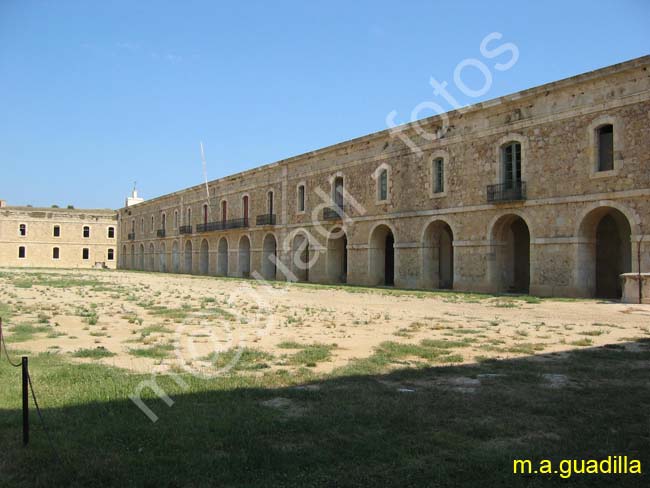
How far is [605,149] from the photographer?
55.2 ft

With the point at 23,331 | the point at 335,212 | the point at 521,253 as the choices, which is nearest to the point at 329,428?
the point at 23,331

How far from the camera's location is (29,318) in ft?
35.4

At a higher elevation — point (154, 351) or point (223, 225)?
point (223, 225)

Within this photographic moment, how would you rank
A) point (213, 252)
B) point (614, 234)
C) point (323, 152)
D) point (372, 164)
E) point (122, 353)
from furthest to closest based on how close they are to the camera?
point (213, 252) → point (323, 152) → point (372, 164) → point (614, 234) → point (122, 353)

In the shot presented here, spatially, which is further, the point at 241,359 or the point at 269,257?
the point at 269,257

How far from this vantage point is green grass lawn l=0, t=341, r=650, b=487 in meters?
3.17

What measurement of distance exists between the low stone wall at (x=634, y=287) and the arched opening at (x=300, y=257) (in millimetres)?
18098

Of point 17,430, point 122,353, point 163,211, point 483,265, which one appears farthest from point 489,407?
point 163,211

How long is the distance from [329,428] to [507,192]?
54.5 feet

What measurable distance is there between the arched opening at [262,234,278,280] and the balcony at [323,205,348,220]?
22.3 ft

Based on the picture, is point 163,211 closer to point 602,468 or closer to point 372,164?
point 372,164

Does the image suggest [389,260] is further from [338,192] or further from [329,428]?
[329,428]

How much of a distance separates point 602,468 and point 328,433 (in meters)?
1.74

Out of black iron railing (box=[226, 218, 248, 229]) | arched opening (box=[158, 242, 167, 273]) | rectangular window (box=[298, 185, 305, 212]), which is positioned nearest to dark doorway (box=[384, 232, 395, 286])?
rectangular window (box=[298, 185, 305, 212])
